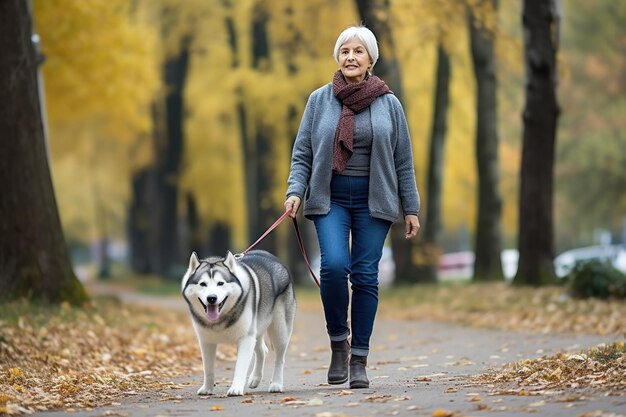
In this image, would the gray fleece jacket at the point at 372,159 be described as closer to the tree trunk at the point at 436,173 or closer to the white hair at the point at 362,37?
the white hair at the point at 362,37

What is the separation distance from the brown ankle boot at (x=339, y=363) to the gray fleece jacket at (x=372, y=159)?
0.92 meters

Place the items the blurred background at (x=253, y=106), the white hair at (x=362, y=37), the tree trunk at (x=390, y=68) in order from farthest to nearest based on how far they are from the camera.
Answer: the blurred background at (x=253, y=106), the tree trunk at (x=390, y=68), the white hair at (x=362, y=37)

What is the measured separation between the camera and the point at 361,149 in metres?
7.96

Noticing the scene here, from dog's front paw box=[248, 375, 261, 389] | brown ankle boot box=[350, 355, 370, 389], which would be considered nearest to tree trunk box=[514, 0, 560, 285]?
dog's front paw box=[248, 375, 261, 389]

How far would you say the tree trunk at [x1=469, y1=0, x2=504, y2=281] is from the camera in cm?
2222

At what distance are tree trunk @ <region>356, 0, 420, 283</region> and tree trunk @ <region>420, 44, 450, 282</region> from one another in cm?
33

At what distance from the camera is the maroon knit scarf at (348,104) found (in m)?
7.87

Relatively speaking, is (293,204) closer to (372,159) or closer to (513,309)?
(372,159)

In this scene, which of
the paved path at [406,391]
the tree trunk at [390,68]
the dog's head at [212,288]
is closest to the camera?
the paved path at [406,391]

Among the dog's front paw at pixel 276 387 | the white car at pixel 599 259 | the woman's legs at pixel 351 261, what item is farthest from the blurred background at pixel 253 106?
the dog's front paw at pixel 276 387

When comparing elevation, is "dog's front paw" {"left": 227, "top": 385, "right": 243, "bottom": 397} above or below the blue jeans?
below

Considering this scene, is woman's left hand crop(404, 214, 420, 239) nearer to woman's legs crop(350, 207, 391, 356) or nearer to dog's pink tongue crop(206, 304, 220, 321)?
woman's legs crop(350, 207, 391, 356)

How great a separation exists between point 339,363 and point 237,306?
849mm

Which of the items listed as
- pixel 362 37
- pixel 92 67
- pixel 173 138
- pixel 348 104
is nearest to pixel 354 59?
pixel 362 37
